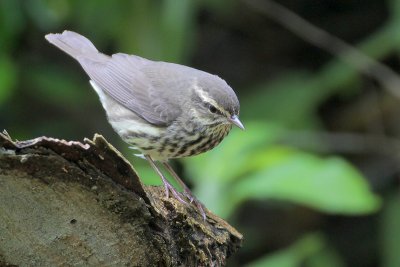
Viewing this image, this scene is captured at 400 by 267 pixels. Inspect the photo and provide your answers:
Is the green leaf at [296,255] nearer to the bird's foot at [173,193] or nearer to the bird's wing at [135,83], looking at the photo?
the bird's wing at [135,83]

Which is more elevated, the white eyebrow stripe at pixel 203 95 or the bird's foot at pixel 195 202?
the white eyebrow stripe at pixel 203 95

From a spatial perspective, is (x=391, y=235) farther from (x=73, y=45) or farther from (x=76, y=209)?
(x=76, y=209)

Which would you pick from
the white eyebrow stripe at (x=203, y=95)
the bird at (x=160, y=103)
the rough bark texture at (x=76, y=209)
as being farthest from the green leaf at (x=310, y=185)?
the rough bark texture at (x=76, y=209)

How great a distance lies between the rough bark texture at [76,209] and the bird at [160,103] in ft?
3.15

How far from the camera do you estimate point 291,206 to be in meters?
7.00

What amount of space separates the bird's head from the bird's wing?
142 millimetres

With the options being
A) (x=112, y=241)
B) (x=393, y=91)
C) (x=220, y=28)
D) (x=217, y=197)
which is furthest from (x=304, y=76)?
(x=112, y=241)

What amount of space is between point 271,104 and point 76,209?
12.2 ft

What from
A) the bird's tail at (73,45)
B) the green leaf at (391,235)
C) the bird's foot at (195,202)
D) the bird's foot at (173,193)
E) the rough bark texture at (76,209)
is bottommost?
the rough bark texture at (76,209)

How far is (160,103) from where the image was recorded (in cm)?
442

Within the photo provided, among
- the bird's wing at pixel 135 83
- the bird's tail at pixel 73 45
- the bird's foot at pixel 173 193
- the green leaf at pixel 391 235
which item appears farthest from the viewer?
the green leaf at pixel 391 235

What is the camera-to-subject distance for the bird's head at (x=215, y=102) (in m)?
4.28

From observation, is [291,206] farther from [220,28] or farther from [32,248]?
[32,248]

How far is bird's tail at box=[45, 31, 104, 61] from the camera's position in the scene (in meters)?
4.59
